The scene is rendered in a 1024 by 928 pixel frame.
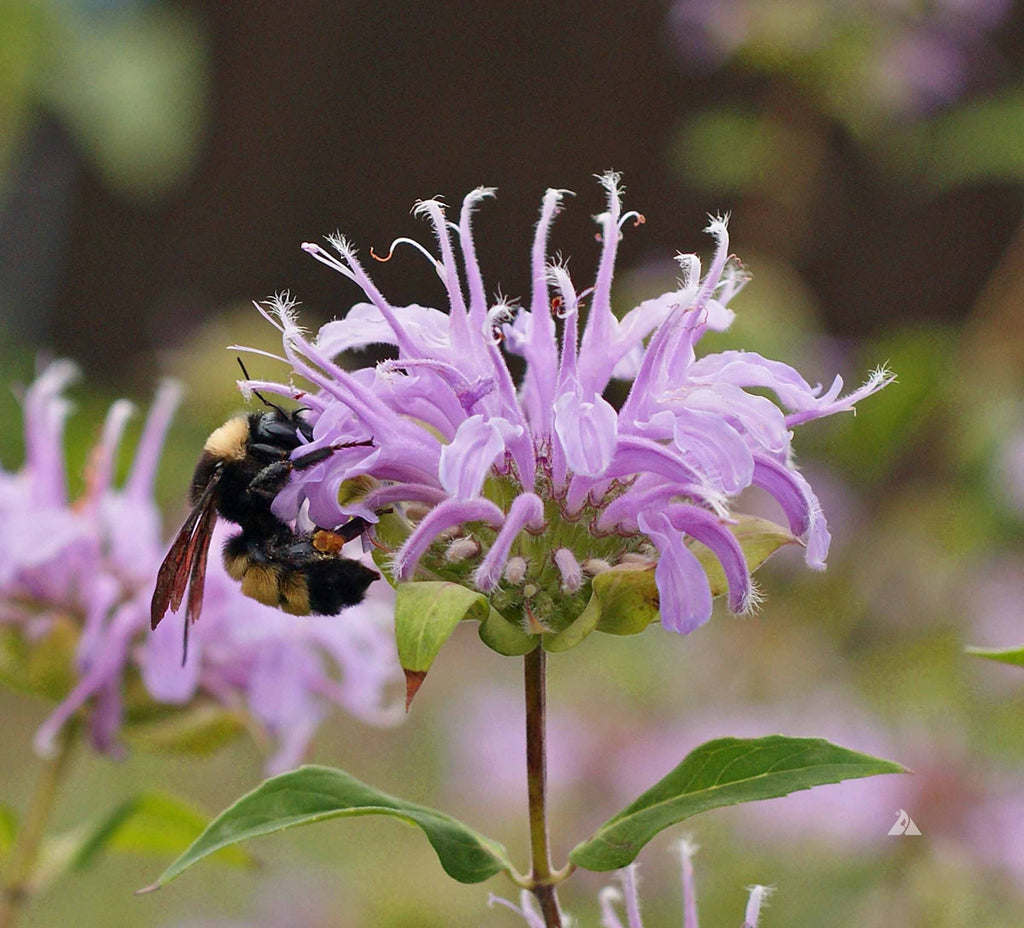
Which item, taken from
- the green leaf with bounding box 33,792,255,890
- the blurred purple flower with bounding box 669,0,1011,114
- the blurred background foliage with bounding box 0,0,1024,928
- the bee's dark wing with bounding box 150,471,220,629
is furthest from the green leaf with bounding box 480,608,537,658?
the blurred purple flower with bounding box 669,0,1011,114

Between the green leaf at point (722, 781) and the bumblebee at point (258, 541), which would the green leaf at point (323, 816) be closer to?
the green leaf at point (722, 781)

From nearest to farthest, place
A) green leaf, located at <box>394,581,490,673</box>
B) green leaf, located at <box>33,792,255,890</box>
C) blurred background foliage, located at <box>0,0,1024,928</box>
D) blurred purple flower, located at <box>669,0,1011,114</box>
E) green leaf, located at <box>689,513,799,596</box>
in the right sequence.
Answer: green leaf, located at <box>394,581,490,673</box> < green leaf, located at <box>689,513,799,596</box> < green leaf, located at <box>33,792,255,890</box> < blurred background foliage, located at <box>0,0,1024,928</box> < blurred purple flower, located at <box>669,0,1011,114</box>

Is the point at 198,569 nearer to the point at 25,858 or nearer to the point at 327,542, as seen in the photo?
the point at 327,542

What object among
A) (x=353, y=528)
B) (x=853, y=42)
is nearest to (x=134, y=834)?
(x=353, y=528)

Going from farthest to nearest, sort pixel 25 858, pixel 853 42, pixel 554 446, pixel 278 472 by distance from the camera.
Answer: pixel 853 42 → pixel 25 858 → pixel 278 472 → pixel 554 446

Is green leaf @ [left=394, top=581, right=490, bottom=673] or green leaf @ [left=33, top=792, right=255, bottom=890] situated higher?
green leaf @ [left=394, top=581, right=490, bottom=673]

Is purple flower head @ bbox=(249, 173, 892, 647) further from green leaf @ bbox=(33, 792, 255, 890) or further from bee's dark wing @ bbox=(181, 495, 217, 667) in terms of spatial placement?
green leaf @ bbox=(33, 792, 255, 890)
